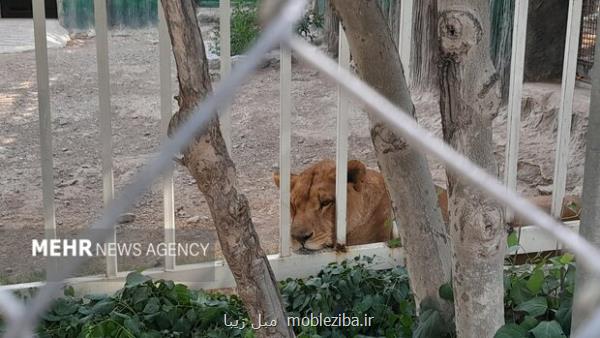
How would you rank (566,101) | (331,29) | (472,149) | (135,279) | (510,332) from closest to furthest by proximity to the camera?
(472,149), (510,332), (135,279), (331,29), (566,101)

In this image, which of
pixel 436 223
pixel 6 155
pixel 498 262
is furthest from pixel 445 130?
pixel 6 155

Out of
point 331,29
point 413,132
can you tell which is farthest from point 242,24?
point 413,132

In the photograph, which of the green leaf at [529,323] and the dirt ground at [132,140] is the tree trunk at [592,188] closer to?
the green leaf at [529,323]

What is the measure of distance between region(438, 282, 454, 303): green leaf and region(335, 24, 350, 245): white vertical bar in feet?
2.70

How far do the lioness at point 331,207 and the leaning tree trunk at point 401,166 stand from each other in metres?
0.78

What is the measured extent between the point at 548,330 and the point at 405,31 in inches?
45.8

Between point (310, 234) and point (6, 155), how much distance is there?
1.14 m

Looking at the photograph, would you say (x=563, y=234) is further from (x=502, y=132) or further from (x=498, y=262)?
(x=502, y=132)

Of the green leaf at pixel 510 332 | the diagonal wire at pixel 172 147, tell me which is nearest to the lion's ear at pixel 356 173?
the green leaf at pixel 510 332

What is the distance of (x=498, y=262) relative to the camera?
1.61m

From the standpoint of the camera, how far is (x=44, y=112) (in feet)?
7.70

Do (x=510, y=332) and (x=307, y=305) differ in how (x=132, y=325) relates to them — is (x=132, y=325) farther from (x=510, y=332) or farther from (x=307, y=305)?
(x=510, y=332)

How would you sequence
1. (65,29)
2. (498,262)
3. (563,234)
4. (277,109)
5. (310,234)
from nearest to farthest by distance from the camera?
1. (563,234)
2. (498,262)
3. (65,29)
4. (310,234)
5. (277,109)

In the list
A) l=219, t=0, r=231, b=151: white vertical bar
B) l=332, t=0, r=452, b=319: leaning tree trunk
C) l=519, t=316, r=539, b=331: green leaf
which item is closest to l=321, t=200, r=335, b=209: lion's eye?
l=219, t=0, r=231, b=151: white vertical bar
